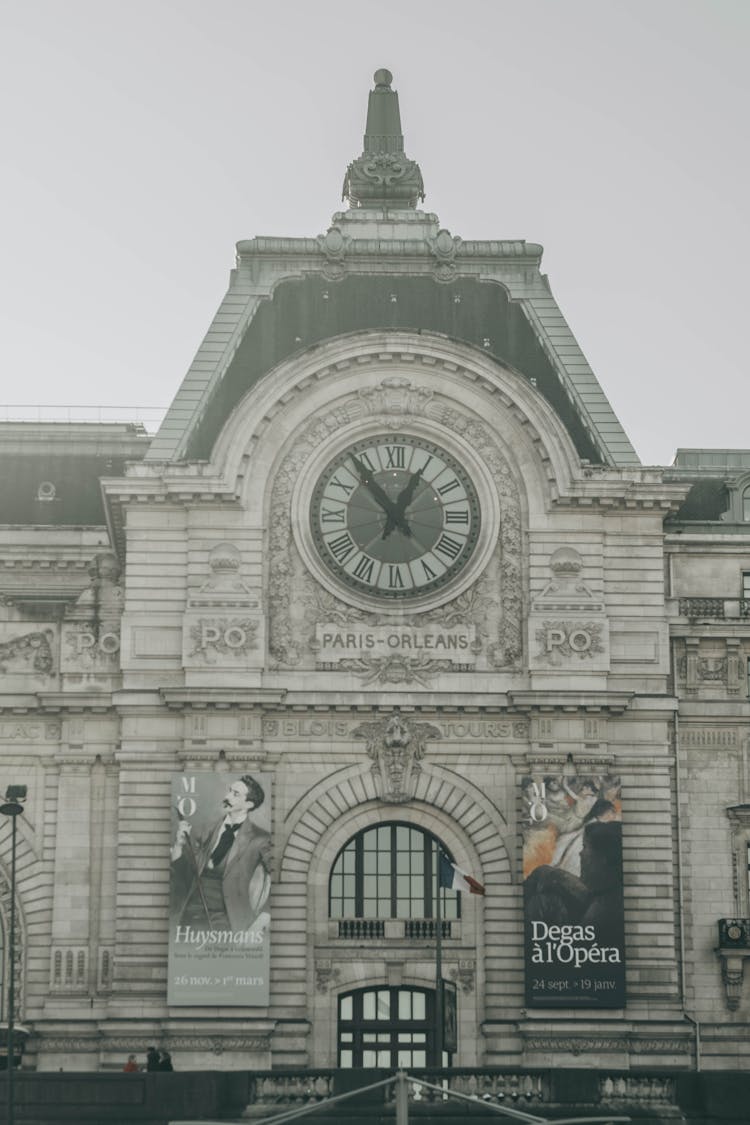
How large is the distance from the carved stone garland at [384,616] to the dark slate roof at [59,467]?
46.1 ft

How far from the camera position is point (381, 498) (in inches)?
2571

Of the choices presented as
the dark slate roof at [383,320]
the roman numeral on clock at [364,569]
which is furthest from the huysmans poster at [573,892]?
the dark slate roof at [383,320]

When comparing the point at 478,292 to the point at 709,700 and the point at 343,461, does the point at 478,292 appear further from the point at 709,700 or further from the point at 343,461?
the point at 709,700

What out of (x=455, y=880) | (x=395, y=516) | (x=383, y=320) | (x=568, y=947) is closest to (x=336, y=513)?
Result: (x=395, y=516)

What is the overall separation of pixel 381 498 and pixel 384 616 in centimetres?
361

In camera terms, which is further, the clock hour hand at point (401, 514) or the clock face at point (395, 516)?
the clock hour hand at point (401, 514)

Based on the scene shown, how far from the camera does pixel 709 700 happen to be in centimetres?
6594

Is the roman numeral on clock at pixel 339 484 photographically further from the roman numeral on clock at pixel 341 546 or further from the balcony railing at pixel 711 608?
the balcony railing at pixel 711 608

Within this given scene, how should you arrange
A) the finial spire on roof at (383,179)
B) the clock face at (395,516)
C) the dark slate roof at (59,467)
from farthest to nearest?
1. the dark slate roof at (59,467)
2. the finial spire on roof at (383,179)
3. the clock face at (395,516)

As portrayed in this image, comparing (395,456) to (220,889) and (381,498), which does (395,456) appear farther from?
(220,889)

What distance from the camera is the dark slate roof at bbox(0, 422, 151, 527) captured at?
77688 millimetres

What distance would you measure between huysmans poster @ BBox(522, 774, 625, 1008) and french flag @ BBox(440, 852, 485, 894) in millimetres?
1998

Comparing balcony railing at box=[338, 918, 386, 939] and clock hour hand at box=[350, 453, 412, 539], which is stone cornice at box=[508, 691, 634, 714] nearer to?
clock hour hand at box=[350, 453, 412, 539]

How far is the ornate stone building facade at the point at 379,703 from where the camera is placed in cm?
6206
